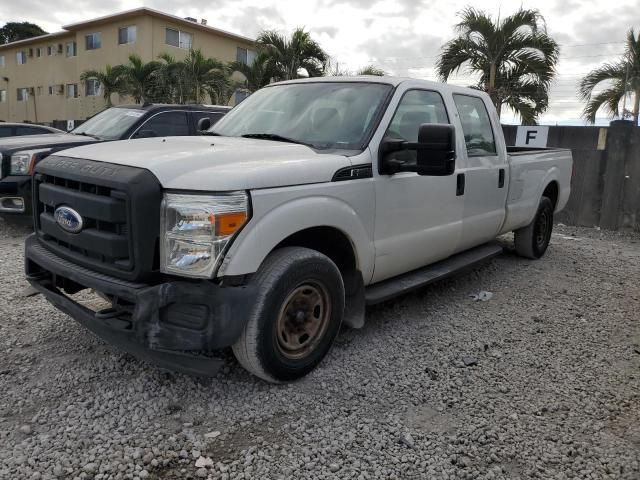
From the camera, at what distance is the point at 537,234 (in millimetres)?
6801

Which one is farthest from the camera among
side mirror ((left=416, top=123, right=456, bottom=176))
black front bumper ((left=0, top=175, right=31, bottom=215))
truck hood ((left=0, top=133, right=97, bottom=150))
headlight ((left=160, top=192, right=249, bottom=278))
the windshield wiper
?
truck hood ((left=0, top=133, right=97, bottom=150))

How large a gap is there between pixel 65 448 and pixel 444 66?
12.5 m

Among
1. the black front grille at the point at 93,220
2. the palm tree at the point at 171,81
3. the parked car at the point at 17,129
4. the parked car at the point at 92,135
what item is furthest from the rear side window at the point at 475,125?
the palm tree at the point at 171,81

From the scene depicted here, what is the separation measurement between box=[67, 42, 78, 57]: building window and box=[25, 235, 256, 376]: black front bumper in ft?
116

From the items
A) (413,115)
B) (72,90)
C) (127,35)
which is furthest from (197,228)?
(72,90)

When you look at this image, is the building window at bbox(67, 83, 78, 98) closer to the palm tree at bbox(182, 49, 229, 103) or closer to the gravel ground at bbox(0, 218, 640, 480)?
the palm tree at bbox(182, 49, 229, 103)

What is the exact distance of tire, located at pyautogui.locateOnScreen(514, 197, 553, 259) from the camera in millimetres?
6629

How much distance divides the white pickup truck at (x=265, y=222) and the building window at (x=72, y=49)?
33.9 meters

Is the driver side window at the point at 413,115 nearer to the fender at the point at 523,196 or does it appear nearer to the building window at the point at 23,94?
the fender at the point at 523,196

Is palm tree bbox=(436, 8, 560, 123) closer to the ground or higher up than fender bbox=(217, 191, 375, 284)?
higher up

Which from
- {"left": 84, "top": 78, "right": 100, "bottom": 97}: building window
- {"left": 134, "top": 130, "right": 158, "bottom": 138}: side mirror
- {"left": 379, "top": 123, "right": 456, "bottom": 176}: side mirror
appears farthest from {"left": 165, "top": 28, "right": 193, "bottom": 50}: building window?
{"left": 379, "top": 123, "right": 456, "bottom": 176}: side mirror

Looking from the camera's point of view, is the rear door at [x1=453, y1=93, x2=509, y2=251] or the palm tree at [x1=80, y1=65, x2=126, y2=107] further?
the palm tree at [x1=80, y1=65, x2=126, y2=107]

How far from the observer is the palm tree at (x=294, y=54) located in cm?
1814

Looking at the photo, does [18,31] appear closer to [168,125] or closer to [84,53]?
[84,53]
